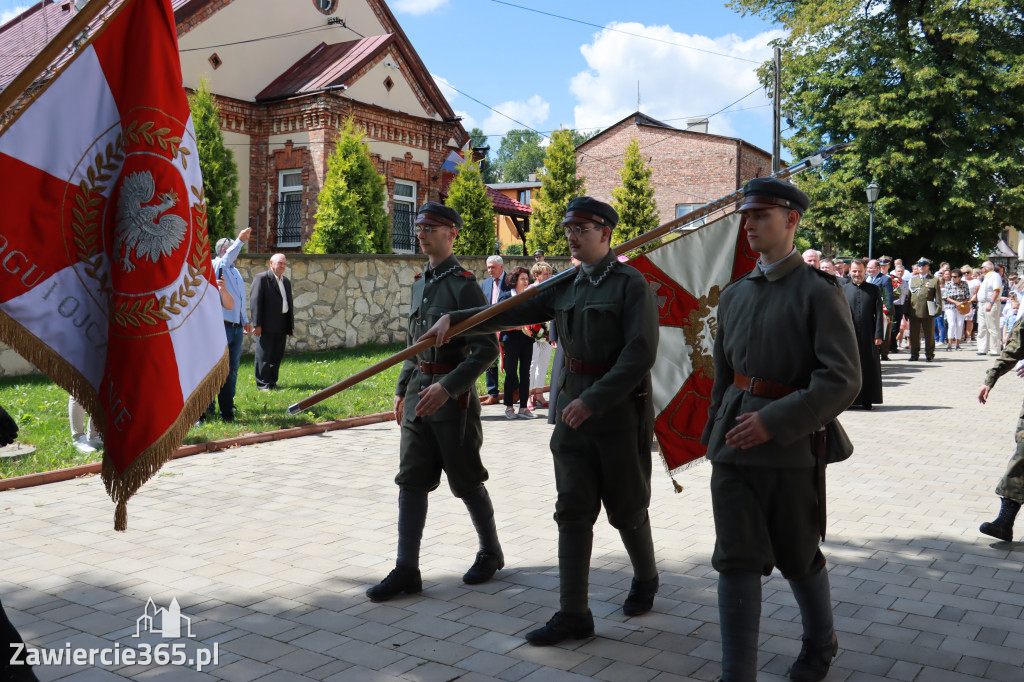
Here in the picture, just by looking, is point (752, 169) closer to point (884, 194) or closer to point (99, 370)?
point (884, 194)

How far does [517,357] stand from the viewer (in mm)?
12203

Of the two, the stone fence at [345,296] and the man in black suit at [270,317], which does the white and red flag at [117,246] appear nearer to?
the man in black suit at [270,317]

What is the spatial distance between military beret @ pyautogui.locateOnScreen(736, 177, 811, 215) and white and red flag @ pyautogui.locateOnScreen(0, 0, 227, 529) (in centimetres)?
240

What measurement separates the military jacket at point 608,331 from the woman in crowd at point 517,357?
7.45m

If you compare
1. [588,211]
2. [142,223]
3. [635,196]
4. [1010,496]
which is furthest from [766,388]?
[635,196]

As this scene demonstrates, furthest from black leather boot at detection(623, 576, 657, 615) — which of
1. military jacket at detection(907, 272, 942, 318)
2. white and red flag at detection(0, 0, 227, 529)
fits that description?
military jacket at detection(907, 272, 942, 318)

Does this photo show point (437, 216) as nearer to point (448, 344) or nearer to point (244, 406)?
point (448, 344)

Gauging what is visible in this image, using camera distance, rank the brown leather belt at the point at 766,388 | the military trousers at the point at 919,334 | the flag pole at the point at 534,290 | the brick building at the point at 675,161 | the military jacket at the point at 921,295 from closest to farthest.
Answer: the brown leather belt at the point at 766,388 < the flag pole at the point at 534,290 < the military jacket at the point at 921,295 < the military trousers at the point at 919,334 < the brick building at the point at 675,161

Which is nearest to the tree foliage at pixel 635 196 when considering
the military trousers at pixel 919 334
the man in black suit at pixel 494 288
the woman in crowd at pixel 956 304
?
the woman in crowd at pixel 956 304

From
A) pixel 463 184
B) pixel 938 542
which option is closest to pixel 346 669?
pixel 938 542

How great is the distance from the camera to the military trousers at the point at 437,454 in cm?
501

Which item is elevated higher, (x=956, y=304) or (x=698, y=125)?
(x=698, y=125)

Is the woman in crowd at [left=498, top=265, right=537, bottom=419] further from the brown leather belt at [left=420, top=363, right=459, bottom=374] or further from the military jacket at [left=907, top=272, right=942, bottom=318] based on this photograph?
the military jacket at [left=907, top=272, right=942, bottom=318]

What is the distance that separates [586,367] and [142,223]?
2.12 metres
